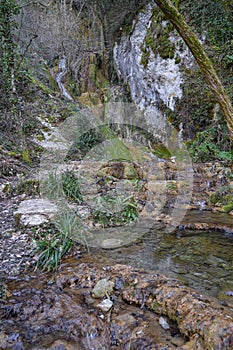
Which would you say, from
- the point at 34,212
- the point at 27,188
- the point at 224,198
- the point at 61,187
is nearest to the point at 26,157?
the point at 27,188

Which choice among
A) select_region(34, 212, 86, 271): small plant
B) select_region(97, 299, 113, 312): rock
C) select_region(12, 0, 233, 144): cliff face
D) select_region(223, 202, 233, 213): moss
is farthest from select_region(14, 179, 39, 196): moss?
select_region(12, 0, 233, 144): cliff face

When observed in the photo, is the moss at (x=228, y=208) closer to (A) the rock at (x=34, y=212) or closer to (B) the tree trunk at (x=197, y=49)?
(A) the rock at (x=34, y=212)

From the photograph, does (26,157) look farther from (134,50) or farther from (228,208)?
(134,50)

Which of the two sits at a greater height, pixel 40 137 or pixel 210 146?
pixel 40 137

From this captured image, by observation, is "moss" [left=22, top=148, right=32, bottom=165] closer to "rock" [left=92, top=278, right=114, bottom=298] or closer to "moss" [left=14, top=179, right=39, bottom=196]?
"moss" [left=14, top=179, right=39, bottom=196]

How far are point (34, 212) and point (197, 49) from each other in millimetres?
3389

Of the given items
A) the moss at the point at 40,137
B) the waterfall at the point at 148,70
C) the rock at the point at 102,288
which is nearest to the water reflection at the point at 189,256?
the rock at the point at 102,288

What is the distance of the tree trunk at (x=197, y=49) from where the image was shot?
2107 millimetres

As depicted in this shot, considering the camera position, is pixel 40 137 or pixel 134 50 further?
pixel 134 50

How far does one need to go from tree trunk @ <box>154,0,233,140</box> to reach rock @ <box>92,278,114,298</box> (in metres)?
1.98

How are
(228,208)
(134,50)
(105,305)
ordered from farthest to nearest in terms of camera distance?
1. (134,50)
2. (228,208)
3. (105,305)

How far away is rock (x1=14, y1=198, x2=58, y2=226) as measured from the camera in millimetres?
4117

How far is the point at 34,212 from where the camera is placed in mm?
4391

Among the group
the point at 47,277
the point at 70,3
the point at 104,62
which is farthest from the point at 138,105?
the point at 47,277
